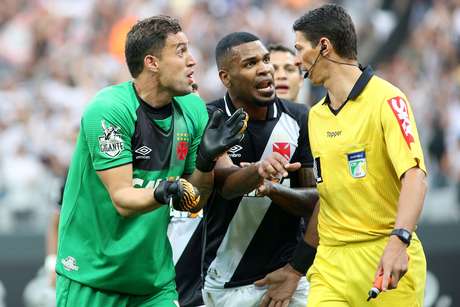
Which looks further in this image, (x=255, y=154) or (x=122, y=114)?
(x=255, y=154)

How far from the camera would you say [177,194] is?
530 cm

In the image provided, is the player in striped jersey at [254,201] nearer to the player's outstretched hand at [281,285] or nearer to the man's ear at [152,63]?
the player's outstretched hand at [281,285]

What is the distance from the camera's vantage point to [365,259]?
5.60 m

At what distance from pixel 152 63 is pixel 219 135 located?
0.61 metres

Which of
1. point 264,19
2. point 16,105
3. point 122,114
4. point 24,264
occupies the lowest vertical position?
point 24,264

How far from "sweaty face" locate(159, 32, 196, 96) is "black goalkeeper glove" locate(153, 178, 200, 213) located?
0.74 metres

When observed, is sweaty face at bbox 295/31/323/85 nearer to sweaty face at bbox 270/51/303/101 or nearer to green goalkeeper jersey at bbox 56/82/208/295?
green goalkeeper jersey at bbox 56/82/208/295

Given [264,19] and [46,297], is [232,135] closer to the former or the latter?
[46,297]

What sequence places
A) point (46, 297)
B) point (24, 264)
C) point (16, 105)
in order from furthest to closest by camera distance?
1. point (16, 105)
2. point (24, 264)
3. point (46, 297)

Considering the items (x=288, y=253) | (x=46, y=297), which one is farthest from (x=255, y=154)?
(x=46, y=297)

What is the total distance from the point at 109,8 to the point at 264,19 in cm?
227

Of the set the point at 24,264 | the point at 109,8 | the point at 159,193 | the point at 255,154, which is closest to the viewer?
the point at 159,193

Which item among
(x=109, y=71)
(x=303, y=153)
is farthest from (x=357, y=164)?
(x=109, y=71)

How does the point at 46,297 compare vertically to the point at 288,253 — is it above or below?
below
